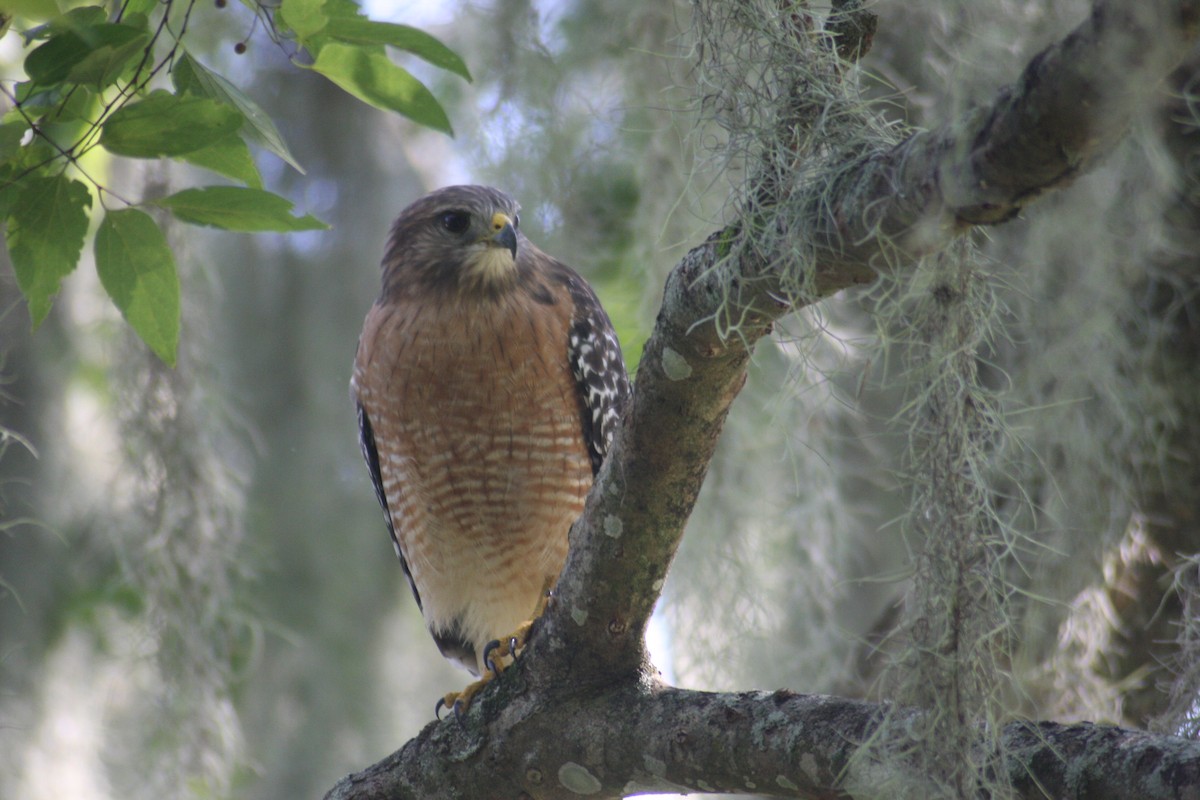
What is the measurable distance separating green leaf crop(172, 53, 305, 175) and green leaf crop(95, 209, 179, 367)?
0.24m

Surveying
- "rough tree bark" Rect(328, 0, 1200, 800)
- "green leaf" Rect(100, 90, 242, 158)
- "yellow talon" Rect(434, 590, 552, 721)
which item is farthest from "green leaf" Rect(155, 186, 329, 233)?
"yellow talon" Rect(434, 590, 552, 721)

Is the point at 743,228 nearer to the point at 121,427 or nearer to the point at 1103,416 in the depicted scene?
the point at 1103,416

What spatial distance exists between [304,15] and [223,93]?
0.22 meters

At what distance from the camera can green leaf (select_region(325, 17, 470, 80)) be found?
200 cm

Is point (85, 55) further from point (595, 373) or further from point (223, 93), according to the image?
point (595, 373)

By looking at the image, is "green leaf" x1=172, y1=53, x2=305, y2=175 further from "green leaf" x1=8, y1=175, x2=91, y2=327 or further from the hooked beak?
the hooked beak

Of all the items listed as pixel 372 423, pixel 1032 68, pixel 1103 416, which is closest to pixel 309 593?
pixel 372 423

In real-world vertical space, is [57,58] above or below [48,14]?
below

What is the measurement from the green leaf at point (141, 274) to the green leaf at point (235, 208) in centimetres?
7

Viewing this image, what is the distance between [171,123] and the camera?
1.91 m

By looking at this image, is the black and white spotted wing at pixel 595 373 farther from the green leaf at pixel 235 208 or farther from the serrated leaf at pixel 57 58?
the serrated leaf at pixel 57 58

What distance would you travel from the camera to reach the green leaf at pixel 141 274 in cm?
207

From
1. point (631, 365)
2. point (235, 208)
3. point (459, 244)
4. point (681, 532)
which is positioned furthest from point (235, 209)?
point (631, 365)

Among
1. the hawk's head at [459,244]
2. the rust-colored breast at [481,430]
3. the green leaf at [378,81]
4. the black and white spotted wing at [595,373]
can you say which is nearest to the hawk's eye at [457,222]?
the hawk's head at [459,244]
